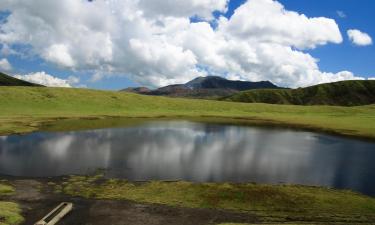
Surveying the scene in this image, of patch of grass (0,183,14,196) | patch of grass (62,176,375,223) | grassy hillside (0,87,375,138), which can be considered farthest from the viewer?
grassy hillside (0,87,375,138)

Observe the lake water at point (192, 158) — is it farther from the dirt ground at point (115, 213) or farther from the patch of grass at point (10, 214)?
the patch of grass at point (10, 214)

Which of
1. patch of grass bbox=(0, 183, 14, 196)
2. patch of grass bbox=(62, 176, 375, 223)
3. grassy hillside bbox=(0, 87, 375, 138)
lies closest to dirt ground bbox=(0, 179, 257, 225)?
patch of grass bbox=(0, 183, 14, 196)

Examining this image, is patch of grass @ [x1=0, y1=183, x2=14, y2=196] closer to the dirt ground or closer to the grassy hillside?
the dirt ground

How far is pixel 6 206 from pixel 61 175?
44.9ft

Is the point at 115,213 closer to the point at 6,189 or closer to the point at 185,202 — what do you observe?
the point at 185,202

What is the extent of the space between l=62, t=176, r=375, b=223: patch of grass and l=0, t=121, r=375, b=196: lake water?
4.11 metres

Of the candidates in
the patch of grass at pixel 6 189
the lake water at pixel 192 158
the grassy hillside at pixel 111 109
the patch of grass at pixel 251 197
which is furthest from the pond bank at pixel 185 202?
the grassy hillside at pixel 111 109

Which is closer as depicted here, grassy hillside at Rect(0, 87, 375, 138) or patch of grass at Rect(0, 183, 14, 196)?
patch of grass at Rect(0, 183, 14, 196)

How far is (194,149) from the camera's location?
7125 centimetres

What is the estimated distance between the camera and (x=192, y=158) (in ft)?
203

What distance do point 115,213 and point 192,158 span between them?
29147 mm

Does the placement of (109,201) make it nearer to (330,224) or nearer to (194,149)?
(330,224)

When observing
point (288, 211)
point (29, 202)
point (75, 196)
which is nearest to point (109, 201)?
point (75, 196)

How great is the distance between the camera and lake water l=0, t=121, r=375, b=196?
164 feet
